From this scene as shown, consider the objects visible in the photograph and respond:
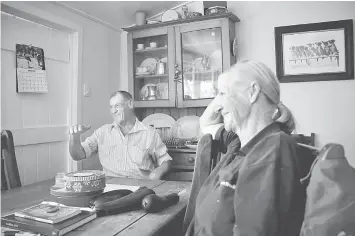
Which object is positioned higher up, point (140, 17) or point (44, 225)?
point (140, 17)

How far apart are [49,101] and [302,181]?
2.17m

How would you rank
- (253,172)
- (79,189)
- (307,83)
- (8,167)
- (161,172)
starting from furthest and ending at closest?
(307,83) < (161,172) < (8,167) < (79,189) < (253,172)

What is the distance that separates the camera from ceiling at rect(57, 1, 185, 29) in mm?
2752

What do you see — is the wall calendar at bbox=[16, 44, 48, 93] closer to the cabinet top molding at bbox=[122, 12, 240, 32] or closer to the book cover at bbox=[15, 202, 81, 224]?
the cabinet top molding at bbox=[122, 12, 240, 32]

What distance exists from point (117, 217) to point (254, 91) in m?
0.68

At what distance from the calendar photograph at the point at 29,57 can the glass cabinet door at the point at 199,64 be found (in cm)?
127

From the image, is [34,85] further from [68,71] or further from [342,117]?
[342,117]

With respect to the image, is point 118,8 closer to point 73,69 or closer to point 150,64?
point 150,64

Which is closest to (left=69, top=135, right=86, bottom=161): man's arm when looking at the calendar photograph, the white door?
the white door

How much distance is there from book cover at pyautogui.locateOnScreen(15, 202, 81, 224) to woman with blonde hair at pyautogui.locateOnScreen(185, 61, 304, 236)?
0.42 meters

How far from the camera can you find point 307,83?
2885mm

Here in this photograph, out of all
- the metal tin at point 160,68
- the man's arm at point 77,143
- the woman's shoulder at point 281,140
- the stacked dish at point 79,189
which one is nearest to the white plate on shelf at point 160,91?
the metal tin at point 160,68

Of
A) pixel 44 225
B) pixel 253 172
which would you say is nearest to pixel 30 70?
pixel 44 225

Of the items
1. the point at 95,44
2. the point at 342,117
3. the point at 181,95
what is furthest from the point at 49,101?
the point at 342,117
